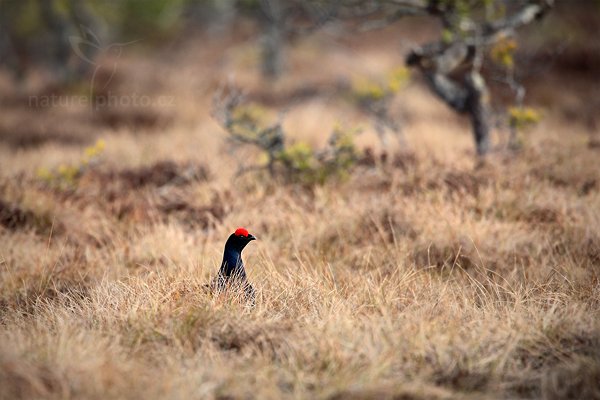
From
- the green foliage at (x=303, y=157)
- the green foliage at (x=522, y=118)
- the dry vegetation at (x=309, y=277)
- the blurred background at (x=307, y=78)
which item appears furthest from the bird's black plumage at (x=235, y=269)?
the green foliage at (x=522, y=118)

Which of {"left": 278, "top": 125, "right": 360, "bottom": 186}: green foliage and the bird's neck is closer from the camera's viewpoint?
the bird's neck

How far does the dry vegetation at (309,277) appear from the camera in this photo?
8.91ft

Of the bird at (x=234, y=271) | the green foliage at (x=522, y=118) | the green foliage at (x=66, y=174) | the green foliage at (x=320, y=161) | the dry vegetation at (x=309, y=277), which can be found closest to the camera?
the dry vegetation at (x=309, y=277)

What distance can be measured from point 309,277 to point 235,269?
465 millimetres

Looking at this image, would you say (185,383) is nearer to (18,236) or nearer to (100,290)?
→ (100,290)

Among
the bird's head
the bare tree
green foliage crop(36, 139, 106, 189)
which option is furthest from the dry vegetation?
the bare tree

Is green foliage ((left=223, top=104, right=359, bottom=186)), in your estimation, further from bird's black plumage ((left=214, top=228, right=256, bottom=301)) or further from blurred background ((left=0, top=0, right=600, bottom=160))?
bird's black plumage ((left=214, top=228, right=256, bottom=301))

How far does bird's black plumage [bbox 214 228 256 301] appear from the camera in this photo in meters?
3.49

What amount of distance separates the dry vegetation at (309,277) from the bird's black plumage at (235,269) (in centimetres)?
13

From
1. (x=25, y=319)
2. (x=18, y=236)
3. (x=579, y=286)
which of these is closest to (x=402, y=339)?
(x=579, y=286)

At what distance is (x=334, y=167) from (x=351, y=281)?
8.51 ft

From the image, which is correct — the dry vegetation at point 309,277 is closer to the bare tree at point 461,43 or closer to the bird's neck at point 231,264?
the bird's neck at point 231,264

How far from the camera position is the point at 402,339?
2973mm

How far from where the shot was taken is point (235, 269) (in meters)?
3.59
